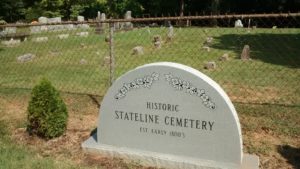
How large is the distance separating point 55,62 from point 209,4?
24360 millimetres

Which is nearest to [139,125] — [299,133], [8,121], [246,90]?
[299,133]

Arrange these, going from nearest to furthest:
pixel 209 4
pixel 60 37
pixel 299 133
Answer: pixel 299 133 → pixel 60 37 → pixel 209 4

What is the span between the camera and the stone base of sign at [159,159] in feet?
16.3

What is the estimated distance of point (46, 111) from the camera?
6137 mm

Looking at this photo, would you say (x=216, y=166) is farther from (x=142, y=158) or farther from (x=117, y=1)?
(x=117, y=1)

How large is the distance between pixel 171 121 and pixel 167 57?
370 inches

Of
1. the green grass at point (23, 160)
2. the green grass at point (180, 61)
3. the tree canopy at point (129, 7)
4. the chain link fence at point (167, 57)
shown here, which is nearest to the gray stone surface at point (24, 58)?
the chain link fence at point (167, 57)

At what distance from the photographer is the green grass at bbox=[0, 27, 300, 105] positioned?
31.9 feet

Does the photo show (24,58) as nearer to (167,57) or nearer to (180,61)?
(167,57)

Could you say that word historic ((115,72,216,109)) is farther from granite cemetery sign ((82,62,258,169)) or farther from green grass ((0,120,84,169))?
green grass ((0,120,84,169))

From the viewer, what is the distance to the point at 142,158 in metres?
5.39

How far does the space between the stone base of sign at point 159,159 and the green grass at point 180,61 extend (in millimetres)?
3496

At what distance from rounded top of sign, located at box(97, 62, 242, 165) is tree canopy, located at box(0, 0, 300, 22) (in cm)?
2539

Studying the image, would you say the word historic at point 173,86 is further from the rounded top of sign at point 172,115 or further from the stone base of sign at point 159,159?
the stone base of sign at point 159,159
